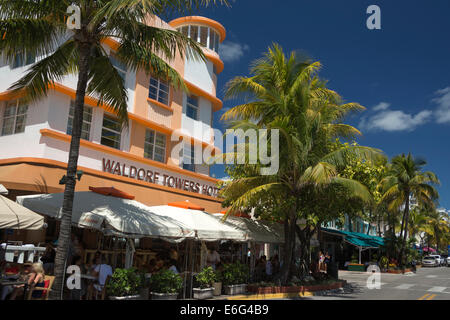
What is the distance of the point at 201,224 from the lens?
1291 cm

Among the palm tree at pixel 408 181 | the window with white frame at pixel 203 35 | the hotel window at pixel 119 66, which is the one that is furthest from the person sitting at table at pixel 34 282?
the palm tree at pixel 408 181

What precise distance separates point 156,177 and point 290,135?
7.02m

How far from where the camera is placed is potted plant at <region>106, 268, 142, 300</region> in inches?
392

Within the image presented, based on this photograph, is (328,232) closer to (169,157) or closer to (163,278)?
(169,157)

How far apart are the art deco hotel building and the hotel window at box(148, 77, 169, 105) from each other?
0.05 m

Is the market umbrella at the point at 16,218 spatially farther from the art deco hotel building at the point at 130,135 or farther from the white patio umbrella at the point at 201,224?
the art deco hotel building at the point at 130,135

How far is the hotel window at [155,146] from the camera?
19.2 metres

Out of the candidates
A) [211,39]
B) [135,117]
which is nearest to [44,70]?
[135,117]

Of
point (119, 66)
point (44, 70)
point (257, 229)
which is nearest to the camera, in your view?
point (44, 70)

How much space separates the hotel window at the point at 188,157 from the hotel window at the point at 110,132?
4.43 meters

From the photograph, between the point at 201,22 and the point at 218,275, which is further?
the point at 201,22

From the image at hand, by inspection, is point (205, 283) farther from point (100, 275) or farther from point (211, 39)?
point (211, 39)

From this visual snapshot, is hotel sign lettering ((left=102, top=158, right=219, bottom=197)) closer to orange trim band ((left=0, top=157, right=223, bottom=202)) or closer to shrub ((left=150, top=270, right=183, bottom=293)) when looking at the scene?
orange trim band ((left=0, top=157, right=223, bottom=202))

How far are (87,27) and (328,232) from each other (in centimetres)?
2697
